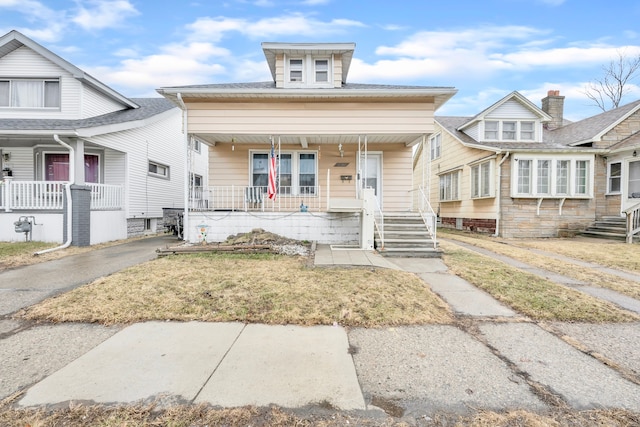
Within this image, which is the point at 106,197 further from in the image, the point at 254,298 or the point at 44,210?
the point at 254,298

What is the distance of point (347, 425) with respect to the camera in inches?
Result: 76.7

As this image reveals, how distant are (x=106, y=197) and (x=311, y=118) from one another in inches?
317

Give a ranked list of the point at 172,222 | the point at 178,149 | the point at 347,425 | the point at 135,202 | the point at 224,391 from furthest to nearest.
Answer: the point at 178,149
the point at 135,202
the point at 172,222
the point at 224,391
the point at 347,425

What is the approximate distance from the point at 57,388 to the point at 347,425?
7.43ft

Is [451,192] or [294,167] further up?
[294,167]

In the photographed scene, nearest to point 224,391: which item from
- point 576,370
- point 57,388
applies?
point 57,388

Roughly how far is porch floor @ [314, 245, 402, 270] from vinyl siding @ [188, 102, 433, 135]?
391 cm

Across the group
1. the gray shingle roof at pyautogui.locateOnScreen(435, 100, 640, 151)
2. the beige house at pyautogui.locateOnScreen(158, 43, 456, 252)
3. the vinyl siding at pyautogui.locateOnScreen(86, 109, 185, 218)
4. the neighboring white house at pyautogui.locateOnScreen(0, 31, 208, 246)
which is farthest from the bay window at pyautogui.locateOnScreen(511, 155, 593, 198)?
the vinyl siding at pyautogui.locateOnScreen(86, 109, 185, 218)

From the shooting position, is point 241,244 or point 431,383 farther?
point 241,244

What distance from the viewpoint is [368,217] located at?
27.7ft

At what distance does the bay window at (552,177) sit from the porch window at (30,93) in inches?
736

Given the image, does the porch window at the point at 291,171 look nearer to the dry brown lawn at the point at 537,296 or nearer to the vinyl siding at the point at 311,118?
the vinyl siding at the point at 311,118

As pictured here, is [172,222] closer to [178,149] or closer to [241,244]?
[241,244]

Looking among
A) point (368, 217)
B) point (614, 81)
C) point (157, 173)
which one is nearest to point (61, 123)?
point (157, 173)
